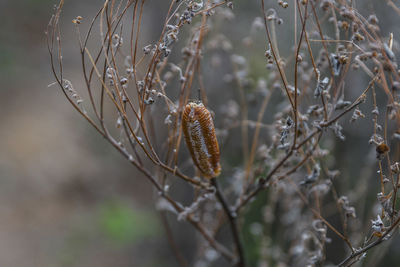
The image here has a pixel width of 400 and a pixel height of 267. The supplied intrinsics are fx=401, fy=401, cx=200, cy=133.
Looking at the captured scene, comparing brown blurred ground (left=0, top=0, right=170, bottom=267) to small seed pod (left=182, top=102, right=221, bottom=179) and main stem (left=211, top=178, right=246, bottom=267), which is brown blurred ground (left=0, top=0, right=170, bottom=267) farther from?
small seed pod (left=182, top=102, right=221, bottom=179)

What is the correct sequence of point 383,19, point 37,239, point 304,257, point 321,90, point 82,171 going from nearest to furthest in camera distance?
1. point 321,90
2. point 304,257
3. point 383,19
4. point 37,239
5. point 82,171

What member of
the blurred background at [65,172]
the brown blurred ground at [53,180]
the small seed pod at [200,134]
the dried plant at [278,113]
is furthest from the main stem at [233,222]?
the brown blurred ground at [53,180]

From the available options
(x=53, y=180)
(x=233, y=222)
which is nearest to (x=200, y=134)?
(x=233, y=222)

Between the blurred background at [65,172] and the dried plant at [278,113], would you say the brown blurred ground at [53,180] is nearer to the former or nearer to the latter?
the blurred background at [65,172]

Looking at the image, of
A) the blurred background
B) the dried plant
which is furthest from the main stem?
the blurred background

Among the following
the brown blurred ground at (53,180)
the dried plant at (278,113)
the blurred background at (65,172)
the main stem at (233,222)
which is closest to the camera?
the dried plant at (278,113)

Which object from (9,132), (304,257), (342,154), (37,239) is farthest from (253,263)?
(9,132)

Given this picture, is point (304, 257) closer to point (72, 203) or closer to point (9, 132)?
point (72, 203)
